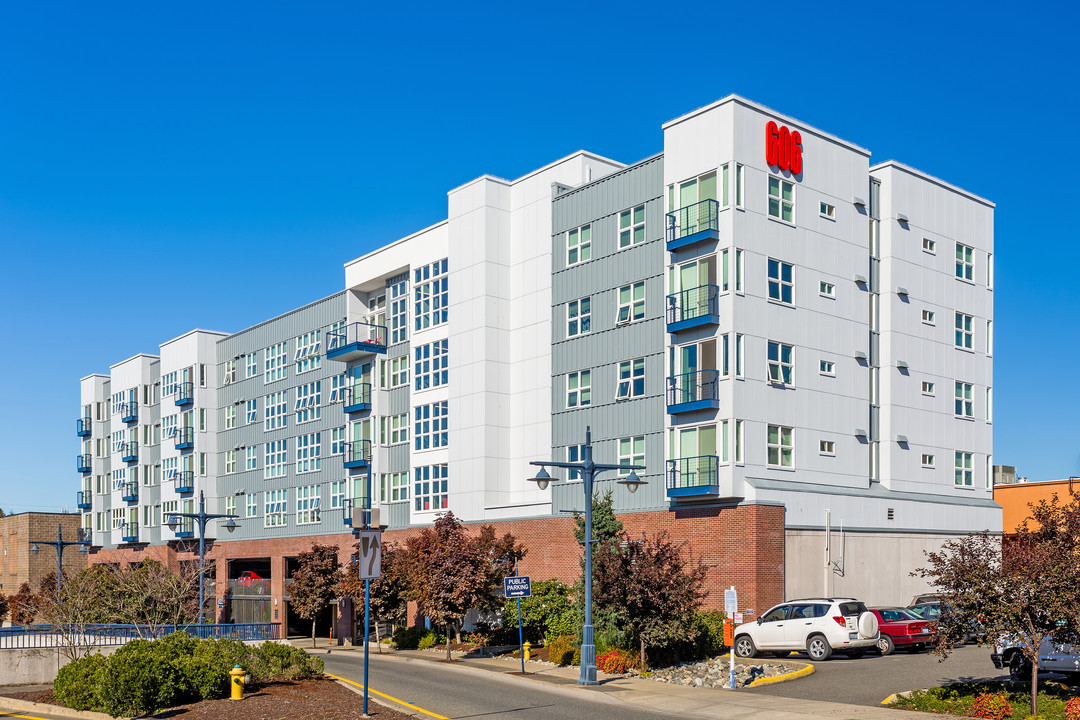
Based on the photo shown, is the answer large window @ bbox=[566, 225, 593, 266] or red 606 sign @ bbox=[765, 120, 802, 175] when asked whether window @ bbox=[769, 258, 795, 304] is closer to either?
red 606 sign @ bbox=[765, 120, 802, 175]

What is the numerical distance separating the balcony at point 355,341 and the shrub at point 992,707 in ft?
133

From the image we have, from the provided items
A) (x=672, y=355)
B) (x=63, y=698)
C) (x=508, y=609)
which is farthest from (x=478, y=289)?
(x=63, y=698)

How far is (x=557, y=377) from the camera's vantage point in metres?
47.2

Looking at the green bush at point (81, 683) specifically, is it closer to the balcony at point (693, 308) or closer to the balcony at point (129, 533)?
the balcony at point (693, 308)

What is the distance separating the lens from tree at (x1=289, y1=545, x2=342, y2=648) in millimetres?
53312

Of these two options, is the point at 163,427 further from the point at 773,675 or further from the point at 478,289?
the point at 773,675

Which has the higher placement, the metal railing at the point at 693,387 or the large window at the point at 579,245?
the large window at the point at 579,245

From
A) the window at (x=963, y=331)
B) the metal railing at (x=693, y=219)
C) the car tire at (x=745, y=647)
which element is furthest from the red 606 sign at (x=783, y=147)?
the car tire at (x=745, y=647)

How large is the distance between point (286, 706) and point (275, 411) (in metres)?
46.9

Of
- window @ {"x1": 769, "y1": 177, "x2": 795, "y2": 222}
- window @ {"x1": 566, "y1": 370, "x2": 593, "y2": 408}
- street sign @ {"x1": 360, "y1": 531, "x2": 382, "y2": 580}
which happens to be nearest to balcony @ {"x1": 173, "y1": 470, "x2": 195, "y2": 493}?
window @ {"x1": 566, "y1": 370, "x2": 593, "y2": 408}

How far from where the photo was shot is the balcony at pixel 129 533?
82.1 metres

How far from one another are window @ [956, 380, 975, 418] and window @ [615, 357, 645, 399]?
604 inches

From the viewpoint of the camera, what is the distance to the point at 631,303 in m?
43.8

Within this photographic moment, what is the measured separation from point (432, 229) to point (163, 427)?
35854 mm
